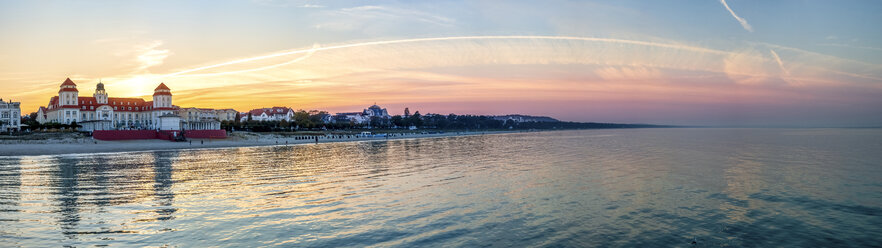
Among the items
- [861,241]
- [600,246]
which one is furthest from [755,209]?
[600,246]

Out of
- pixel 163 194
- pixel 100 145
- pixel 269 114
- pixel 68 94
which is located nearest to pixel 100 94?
pixel 68 94

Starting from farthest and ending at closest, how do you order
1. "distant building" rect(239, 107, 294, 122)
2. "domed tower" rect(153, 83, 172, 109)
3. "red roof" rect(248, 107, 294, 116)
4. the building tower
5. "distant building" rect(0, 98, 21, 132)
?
"red roof" rect(248, 107, 294, 116)
"distant building" rect(239, 107, 294, 122)
"domed tower" rect(153, 83, 172, 109)
the building tower
"distant building" rect(0, 98, 21, 132)

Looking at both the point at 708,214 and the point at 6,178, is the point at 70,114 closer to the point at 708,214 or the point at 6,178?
the point at 6,178

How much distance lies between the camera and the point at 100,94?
103m

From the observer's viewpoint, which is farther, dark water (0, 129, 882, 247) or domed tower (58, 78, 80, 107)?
domed tower (58, 78, 80, 107)

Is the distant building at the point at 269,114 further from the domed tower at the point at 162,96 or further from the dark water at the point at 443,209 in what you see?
the dark water at the point at 443,209

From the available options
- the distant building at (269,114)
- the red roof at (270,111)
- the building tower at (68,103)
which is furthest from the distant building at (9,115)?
the red roof at (270,111)

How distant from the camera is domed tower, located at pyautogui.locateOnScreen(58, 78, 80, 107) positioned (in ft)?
303

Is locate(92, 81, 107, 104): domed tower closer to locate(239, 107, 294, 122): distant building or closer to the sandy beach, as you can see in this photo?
the sandy beach

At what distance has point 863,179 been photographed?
27.1m

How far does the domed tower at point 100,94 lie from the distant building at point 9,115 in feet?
69.1

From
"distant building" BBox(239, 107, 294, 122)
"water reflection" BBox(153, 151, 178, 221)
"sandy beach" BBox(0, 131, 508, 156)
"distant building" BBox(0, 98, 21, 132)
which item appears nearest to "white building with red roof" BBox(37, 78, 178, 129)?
"distant building" BBox(0, 98, 21, 132)

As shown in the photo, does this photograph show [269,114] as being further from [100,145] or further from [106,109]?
[100,145]

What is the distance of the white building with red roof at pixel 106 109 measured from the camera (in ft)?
302
